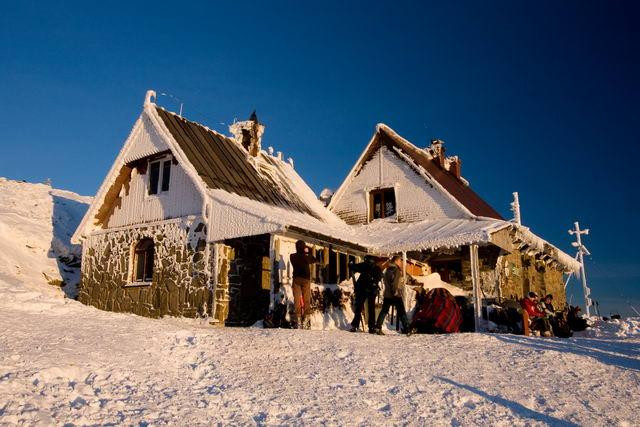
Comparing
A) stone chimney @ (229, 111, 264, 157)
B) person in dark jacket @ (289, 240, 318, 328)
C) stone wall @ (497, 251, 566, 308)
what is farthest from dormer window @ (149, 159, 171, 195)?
stone wall @ (497, 251, 566, 308)

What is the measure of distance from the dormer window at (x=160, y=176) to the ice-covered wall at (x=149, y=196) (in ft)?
0.58

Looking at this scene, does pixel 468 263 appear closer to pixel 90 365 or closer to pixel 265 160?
pixel 265 160

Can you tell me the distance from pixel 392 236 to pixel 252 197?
4.64 metres

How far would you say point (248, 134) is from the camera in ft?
60.7

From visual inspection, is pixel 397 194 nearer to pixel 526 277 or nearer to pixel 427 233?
pixel 427 233

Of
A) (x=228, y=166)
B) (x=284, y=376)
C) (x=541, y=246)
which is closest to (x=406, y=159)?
(x=541, y=246)

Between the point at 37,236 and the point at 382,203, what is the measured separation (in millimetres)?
12416

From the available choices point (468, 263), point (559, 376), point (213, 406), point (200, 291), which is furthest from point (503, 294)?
point (213, 406)

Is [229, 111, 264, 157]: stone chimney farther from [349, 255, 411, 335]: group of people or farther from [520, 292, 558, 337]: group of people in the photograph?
[520, 292, 558, 337]: group of people

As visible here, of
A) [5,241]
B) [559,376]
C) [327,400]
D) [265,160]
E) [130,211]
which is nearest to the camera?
[327,400]

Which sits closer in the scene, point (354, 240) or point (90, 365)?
point (90, 365)

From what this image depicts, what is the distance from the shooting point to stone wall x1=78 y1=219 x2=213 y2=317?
43.8ft

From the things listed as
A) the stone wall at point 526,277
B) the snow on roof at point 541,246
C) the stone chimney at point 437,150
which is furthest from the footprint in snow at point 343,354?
the stone chimney at point 437,150

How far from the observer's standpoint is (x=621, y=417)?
5086 millimetres
